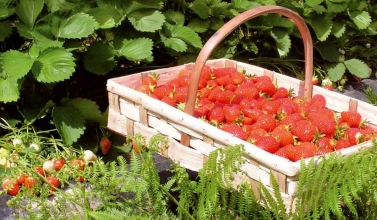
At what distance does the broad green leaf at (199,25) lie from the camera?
3.52 meters

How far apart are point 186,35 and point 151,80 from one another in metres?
0.68

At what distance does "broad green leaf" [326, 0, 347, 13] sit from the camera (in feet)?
13.2

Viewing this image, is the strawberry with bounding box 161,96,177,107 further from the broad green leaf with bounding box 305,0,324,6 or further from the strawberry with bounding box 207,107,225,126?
the broad green leaf with bounding box 305,0,324,6

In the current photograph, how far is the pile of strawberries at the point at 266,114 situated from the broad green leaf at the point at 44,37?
42cm

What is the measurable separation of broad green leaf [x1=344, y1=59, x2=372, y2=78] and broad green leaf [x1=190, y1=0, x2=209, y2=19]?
1265mm

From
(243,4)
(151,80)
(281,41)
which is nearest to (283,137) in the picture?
(151,80)

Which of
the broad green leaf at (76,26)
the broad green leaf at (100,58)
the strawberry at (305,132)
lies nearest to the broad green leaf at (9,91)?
the broad green leaf at (76,26)

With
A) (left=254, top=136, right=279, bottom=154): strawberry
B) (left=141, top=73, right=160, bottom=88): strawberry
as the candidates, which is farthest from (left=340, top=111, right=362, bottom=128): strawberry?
(left=141, top=73, right=160, bottom=88): strawberry

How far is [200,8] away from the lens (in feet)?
11.5

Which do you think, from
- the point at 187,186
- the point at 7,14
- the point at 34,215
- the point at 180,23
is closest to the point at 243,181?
the point at 187,186

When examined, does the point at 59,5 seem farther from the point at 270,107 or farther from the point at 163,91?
the point at 270,107

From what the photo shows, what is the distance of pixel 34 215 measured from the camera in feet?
6.53

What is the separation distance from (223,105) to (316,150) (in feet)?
1.59

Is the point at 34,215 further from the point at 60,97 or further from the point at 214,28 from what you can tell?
the point at 214,28
